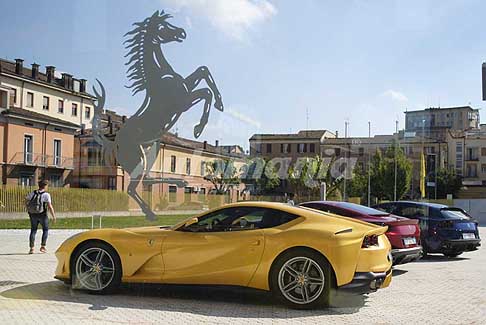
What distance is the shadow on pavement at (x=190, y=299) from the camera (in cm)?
743

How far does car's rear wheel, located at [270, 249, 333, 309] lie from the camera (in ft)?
24.4

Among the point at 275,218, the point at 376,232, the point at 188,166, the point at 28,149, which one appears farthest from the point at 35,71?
the point at 376,232

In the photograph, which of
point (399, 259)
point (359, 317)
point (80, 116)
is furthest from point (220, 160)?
point (359, 317)

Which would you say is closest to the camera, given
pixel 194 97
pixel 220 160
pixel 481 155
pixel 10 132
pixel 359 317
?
pixel 359 317

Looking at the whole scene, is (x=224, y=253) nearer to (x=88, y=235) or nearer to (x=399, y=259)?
(x=88, y=235)

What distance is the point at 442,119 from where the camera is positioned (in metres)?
109

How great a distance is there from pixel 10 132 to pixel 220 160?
21.4 m

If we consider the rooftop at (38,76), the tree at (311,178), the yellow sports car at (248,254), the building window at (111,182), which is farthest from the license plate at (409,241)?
the tree at (311,178)

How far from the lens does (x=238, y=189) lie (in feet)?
202

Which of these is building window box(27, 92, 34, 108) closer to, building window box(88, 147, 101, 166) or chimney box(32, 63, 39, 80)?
chimney box(32, 63, 39, 80)

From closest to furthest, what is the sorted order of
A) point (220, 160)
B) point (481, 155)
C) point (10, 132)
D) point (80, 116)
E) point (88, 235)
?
point (88, 235) < point (10, 132) < point (80, 116) < point (220, 160) < point (481, 155)

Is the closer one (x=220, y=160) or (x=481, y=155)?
(x=220, y=160)

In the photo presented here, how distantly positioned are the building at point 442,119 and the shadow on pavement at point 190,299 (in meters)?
97.7

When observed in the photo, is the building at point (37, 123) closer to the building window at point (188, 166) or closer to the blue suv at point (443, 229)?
the building window at point (188, 166)
